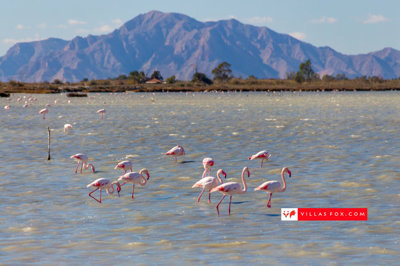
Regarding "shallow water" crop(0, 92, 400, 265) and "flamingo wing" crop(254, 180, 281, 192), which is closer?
"shallow water" crop(0, 92, 400, 265)

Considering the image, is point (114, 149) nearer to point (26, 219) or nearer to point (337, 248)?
point (26, 219)

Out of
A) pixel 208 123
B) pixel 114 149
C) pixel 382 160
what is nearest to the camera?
pixel 382 160

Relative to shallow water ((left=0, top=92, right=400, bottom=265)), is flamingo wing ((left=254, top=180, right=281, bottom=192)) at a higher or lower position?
higher

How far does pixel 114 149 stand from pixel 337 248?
1981cm

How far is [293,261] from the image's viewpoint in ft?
39.5

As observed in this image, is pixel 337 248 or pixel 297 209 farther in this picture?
pixel 297 209

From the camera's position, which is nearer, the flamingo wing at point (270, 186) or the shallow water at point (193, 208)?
the shallow water at point (193, 208)

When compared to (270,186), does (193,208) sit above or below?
below

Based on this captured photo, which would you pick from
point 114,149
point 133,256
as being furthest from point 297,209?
point 114,149

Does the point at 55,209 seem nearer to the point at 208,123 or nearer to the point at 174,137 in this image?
the point at 174,137

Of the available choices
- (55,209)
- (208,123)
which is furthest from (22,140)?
(55,209)

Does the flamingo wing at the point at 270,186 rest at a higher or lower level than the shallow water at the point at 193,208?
higher

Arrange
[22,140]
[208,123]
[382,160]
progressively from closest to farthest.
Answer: [382,160]
[22,140]
[208,123]

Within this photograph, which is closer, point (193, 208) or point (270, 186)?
point (270, 186)
